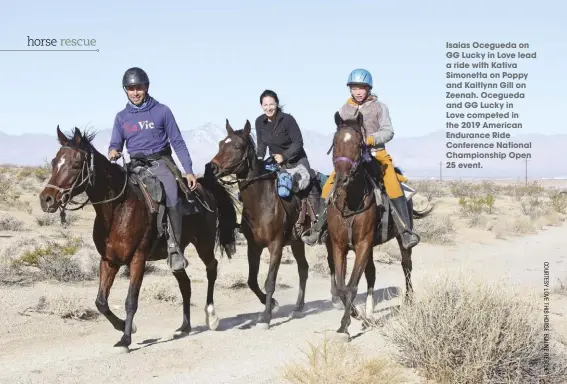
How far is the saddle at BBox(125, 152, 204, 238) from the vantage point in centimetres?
869

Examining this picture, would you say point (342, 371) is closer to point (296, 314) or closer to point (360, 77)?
point (360, 77)

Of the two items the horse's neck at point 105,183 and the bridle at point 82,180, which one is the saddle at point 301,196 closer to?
the horse's neck at point 105,183

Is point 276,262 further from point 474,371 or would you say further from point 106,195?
point 474,371

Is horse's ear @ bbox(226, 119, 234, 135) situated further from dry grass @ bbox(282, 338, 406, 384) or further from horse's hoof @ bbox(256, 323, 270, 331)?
dry grass @ bbox(282, 338, 406, 384)

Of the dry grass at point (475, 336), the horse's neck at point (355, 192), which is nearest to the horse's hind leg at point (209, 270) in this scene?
the horse's neck at point (355, 192)

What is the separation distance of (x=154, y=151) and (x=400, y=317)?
3.90 m

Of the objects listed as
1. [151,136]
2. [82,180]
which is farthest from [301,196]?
[82,180]

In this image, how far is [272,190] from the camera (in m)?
10.4

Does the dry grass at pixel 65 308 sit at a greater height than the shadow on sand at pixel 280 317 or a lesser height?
greater

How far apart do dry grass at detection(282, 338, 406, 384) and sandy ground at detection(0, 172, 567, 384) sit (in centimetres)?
26

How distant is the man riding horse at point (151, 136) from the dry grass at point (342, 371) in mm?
2781

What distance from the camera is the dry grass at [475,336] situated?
6.50m

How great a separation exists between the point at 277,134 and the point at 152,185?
2.59 meters

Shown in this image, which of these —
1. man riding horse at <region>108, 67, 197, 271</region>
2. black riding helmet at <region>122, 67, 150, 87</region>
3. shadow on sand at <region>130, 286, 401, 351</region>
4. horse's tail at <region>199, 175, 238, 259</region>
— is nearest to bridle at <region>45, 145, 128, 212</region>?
man riding horse at <region>108, 67, 197, 271</region>
